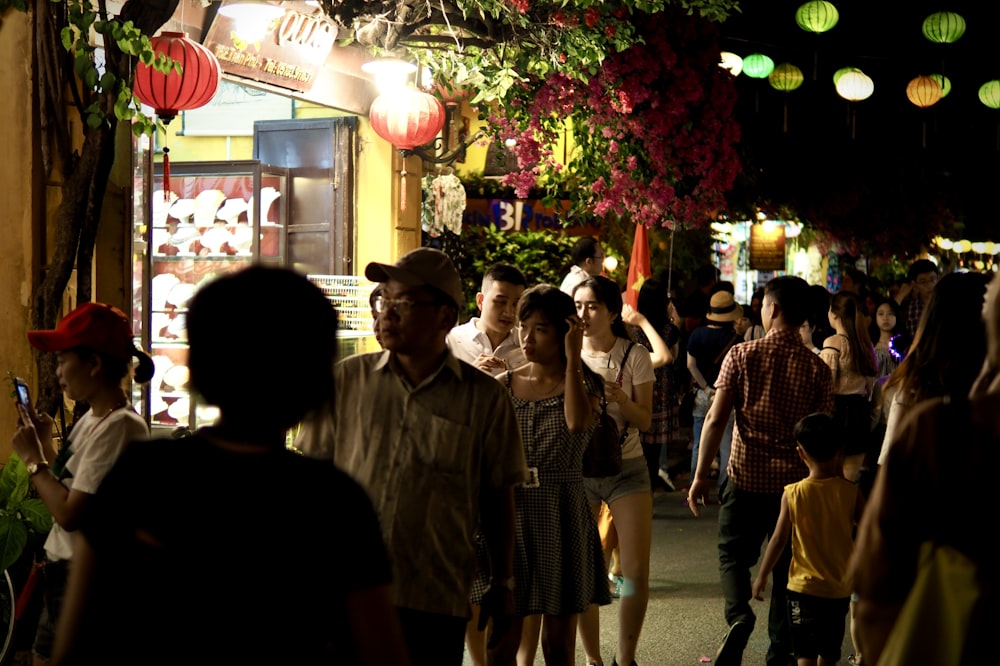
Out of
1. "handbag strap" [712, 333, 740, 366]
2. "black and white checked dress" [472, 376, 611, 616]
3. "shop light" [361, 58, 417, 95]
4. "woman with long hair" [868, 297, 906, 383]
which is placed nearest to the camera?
"black and white checked dress" [472, 376, 611, 616]

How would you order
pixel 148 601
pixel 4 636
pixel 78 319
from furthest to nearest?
pixel 4 636 → pixel 78 319 → pixel 148 601

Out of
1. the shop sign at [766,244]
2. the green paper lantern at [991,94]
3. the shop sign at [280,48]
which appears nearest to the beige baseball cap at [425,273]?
the shop sign at [280,48]

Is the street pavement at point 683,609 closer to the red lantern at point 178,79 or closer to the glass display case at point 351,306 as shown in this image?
the glass display case at point 351,306

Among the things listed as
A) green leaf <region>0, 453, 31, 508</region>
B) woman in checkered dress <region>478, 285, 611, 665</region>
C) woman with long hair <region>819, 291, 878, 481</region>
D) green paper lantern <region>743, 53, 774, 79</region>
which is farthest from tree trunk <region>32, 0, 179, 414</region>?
green paper lantern <region>743, 53, 774, 79</region>

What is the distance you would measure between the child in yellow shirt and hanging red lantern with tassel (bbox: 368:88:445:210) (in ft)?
17.6

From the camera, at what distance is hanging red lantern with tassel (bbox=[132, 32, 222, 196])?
7812mm

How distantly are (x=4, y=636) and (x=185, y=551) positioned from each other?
14.7 feet

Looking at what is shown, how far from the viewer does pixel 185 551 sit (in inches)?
89.9

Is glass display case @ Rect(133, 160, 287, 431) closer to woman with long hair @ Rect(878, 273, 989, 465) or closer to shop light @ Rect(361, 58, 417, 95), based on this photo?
shop light @ Rect(361, 58, 417, 95)

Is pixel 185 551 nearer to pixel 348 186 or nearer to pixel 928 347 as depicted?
pixel 928 347

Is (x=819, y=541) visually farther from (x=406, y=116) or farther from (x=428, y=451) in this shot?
(x=406, y=116)

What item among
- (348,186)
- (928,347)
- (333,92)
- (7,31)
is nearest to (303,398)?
(928,347)

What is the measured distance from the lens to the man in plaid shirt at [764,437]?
676cm

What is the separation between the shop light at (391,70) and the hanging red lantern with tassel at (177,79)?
7.04 ft
